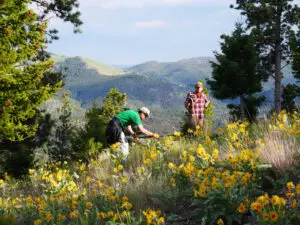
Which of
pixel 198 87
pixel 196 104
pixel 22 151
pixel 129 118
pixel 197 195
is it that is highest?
pixel 198 87

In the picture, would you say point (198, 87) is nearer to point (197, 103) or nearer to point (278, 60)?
point (197, 103)

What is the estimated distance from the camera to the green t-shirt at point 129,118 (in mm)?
7433

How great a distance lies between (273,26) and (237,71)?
459 centimetres

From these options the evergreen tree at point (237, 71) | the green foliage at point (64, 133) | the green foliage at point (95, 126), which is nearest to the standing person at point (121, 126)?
the green foliage at point (95, 126)

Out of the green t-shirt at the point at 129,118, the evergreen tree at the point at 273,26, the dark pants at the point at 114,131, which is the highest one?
the evergreen tree at the point at 273,26

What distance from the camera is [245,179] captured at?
11.0 ft

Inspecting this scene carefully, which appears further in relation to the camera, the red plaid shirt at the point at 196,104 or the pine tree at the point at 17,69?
the pine tree at the point at 17,69

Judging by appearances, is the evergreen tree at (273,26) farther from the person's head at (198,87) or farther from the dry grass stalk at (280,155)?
the dry grass stalk at (280,155)

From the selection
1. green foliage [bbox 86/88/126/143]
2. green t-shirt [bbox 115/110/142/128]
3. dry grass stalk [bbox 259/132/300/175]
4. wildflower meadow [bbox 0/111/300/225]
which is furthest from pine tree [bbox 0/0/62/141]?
green foliage [bbox 86/88/126/143]

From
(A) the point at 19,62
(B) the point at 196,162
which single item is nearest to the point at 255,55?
(A) the point at 19,62

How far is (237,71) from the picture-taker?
2900cm

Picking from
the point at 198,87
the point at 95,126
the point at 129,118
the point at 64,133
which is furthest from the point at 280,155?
the point at 64,133

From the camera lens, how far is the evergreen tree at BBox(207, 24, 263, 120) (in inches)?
1152

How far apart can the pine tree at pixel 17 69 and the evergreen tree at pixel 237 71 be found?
61.0 ft
